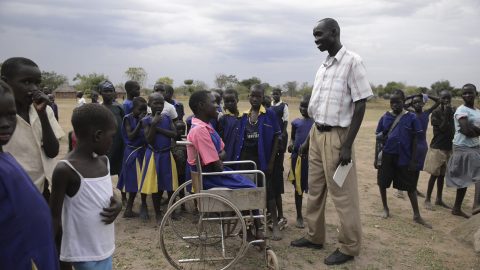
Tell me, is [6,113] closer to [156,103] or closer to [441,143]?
[156,103]

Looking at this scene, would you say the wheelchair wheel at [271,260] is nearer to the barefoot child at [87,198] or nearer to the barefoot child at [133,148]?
the barefoot child at [87,198]

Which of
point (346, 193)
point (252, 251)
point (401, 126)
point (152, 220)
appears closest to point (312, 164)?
point (346, 193)

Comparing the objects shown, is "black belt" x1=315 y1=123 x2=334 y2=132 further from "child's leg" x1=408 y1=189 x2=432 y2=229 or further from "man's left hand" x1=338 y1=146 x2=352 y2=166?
"child's leg" x1=408 y1=189 x2=432 y2=229

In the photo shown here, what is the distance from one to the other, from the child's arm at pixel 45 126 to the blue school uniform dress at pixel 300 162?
10.1ft

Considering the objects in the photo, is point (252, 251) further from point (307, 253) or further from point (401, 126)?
point (401, 126)

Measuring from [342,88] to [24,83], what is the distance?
265 cm

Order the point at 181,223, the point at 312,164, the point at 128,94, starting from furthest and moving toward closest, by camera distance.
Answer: the point at 128,94 < the point at 181,223 < the point at 312,164

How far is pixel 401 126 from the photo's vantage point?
503cm

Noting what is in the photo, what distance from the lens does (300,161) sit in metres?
4.77

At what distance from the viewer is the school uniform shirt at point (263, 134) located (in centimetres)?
428

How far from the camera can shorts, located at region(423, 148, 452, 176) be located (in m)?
5.80

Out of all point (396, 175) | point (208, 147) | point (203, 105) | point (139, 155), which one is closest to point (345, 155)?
point (208, 147)

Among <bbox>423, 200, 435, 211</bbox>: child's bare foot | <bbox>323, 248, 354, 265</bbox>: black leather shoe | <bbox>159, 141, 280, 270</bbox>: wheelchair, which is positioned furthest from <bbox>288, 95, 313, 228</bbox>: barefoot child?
<bbox>423, 200, 435, 211</bbox>: child's bare foot

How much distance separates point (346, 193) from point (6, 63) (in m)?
2.93
